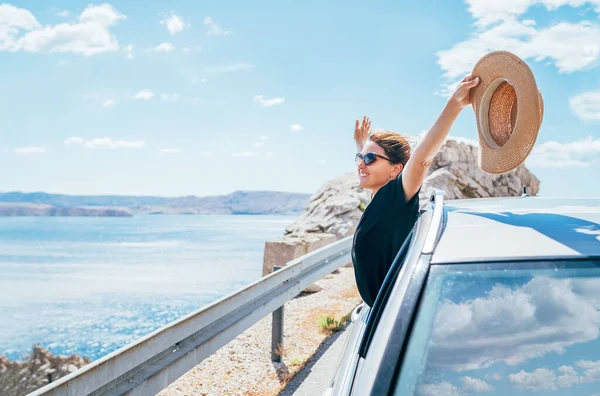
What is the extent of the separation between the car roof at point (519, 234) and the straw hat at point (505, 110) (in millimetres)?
275

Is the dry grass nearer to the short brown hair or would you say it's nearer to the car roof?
the short brown hair

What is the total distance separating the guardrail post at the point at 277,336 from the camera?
17.9 ft

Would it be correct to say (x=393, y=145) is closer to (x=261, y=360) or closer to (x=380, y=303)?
(x=380, y=303)

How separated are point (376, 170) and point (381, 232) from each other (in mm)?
634

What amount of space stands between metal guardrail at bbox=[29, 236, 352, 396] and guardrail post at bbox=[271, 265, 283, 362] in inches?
8.8

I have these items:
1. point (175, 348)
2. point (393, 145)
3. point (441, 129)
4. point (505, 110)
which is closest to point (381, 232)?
point (441, 129)

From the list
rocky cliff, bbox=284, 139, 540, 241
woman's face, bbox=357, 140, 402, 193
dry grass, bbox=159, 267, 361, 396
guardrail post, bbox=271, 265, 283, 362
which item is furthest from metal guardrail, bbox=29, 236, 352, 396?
rocky cliff, bbox=284, 139, 540, 241

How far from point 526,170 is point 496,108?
18486mm

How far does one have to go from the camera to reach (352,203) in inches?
528

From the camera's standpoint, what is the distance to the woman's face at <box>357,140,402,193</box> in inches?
134

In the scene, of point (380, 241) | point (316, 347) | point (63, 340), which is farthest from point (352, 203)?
point (63, 340)

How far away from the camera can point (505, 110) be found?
2.64 m

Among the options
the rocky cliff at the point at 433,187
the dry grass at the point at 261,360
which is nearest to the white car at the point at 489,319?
the dry grass at the point at 261,360

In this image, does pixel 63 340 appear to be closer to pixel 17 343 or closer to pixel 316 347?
pixel 17 343
